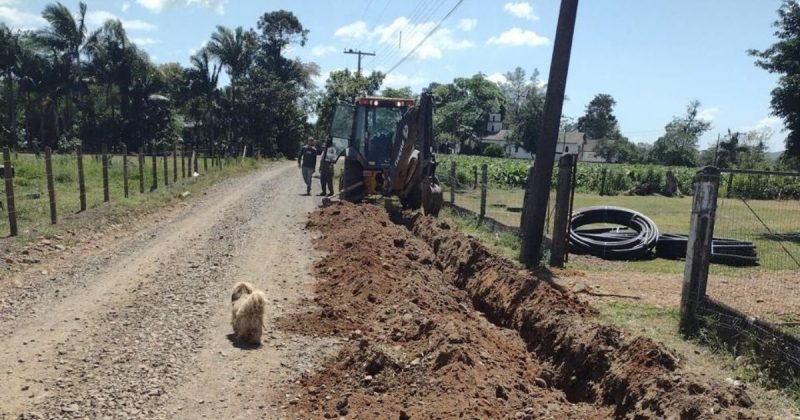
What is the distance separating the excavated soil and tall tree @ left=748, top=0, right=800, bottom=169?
1301cm

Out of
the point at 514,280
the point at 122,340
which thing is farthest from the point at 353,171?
the point at 122,340

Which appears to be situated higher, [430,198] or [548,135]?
[548,135]

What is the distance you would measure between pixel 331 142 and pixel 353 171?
437 cm

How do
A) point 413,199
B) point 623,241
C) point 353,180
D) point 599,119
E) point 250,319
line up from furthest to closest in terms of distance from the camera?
point 599,119, point 353,180, point 413,199, point 623,241, point 250,319

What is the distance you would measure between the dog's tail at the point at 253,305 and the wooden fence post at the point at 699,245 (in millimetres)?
4198

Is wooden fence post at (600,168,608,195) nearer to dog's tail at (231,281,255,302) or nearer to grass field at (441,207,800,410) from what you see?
grass field at (441,207,800,410)

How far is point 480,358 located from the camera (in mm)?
5379

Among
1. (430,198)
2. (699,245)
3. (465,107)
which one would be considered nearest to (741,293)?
(699,245)

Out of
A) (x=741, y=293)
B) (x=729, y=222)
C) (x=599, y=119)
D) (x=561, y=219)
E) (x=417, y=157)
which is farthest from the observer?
(x=599, y=119)

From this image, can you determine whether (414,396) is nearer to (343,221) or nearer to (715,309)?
(715,309)

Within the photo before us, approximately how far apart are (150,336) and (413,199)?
10372mm

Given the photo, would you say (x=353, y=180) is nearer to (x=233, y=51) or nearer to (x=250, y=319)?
(x=250, y=319)

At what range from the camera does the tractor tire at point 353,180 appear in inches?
682

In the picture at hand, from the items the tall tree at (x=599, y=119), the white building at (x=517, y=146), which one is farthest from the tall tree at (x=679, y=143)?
the tall tree at (x=599, y=119)
